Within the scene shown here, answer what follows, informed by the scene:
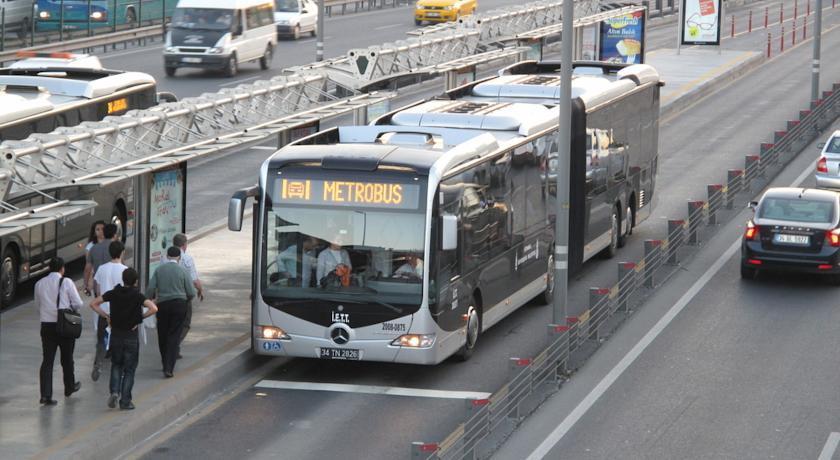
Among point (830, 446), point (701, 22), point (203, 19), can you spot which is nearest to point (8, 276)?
point (830, 446)

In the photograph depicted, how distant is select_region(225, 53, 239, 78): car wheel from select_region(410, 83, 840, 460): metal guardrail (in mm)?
21479

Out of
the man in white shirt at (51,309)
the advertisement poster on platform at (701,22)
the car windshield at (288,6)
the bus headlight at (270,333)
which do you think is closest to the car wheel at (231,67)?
the car windshield at (288,6)

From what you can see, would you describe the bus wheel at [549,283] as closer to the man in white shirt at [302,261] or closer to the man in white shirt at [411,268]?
the man in white shirt at [411,268]

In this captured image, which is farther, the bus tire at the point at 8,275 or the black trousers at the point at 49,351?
the bus tire at the point at 8,275

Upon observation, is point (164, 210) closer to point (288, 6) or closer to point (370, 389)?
point (370, 389)

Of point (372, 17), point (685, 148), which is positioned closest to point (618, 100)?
point (685, 148)

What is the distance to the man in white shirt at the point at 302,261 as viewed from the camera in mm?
18438

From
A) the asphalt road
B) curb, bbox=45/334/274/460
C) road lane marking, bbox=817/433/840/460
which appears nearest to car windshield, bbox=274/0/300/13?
the asphalt road

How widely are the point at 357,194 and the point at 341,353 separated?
6.14 feet

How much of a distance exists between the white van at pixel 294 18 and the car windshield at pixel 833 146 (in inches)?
1339

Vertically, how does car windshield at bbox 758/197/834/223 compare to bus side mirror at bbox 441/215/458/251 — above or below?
below

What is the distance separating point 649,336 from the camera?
70.3ft

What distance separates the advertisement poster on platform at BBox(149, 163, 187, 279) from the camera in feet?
67.2

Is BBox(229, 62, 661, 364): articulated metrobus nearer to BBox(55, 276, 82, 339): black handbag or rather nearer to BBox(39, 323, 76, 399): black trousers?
BBox(55, 276, 82, 339): black handbag
